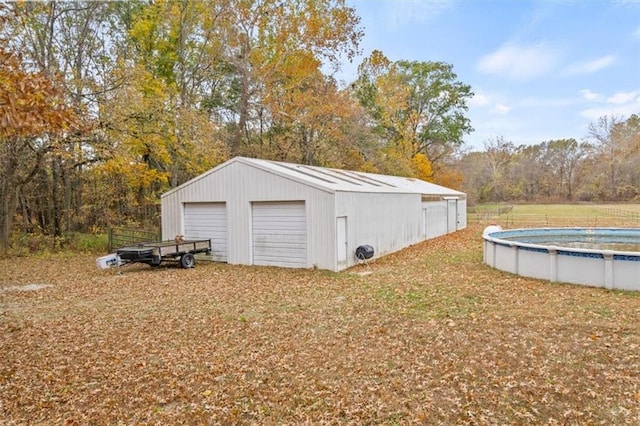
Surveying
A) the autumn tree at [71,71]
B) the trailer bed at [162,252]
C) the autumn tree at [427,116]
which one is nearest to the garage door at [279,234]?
the trailer bed at [162,252]

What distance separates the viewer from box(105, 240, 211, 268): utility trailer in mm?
11219

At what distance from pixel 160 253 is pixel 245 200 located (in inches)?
118

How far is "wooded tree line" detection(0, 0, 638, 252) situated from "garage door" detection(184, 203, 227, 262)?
340 centimetres

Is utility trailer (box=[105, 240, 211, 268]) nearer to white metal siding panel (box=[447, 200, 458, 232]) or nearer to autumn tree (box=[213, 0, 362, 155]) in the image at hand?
autumn tree (box=[213, 0, 362, 155])

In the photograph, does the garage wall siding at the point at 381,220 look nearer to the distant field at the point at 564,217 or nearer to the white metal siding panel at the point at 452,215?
the white metal siding panel at the point at 452,215

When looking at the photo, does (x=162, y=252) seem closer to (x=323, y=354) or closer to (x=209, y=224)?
(x=209, y=224)

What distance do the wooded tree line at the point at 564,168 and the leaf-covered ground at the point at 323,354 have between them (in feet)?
133

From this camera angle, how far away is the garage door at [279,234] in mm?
11902

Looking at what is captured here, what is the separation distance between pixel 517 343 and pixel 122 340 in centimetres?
561

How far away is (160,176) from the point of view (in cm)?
1812

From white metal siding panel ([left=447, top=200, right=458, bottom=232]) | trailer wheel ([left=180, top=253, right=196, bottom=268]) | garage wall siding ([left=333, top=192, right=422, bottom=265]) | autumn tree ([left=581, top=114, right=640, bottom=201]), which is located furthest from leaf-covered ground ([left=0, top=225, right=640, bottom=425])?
autumn tree ([left=581, top=114, right=640, bottom=201])

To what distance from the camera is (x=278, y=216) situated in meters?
12.3

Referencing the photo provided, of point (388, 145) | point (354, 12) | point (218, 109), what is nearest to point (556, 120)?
point (388, 145)

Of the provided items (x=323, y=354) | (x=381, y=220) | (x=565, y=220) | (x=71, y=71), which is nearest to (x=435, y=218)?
(x=381, y=220)
